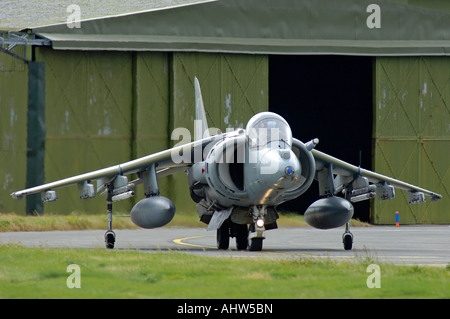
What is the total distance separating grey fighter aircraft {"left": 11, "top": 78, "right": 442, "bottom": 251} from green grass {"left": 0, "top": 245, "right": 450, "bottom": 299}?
3622 millimetres

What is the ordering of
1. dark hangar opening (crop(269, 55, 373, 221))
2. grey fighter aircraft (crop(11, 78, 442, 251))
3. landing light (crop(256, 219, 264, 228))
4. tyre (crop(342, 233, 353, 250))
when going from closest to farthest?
grey fighter aircraft (crop(11, 78, 442, 251)) → landing light (crop(256, 219, 264, 228)) → tyre (crop(342, 233, 353, 250)) → dark hangar opening (crop(269, 55, 373, 221))

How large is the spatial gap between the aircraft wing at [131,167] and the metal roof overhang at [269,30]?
13172mm

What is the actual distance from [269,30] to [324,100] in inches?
488

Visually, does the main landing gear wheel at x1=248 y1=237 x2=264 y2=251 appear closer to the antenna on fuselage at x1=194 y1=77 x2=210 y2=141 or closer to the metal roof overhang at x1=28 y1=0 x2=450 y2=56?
the antenna on fuselage at x1=194 y1=77 x2=210 y2=141

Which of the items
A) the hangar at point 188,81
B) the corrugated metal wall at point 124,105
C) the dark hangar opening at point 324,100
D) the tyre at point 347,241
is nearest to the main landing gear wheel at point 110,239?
the tyre at point 347,241

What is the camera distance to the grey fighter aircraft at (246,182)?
2250 cm

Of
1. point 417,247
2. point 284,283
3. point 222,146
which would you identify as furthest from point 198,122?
point 284,283

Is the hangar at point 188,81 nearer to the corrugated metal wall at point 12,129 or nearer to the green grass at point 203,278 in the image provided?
the corrugated metal wall at point 12,129

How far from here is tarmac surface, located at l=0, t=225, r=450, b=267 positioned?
2266 centimetres

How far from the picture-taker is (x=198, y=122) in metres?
28.9

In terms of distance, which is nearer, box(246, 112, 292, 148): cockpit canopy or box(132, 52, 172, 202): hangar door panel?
box(246, 112, 292, 148): cockpit canopy
